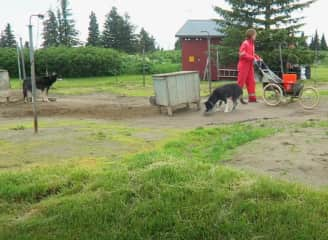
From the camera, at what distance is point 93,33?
64.8 meters

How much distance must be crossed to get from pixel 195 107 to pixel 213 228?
10.8 metres

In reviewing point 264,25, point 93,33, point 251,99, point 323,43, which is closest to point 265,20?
point 264,25

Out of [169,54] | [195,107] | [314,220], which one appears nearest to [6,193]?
[314,220]

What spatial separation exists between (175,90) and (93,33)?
5381 cm

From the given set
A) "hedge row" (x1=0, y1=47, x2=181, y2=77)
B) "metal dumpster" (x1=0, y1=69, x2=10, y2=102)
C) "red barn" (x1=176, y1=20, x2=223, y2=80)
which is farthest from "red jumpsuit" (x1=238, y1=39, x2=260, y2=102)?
"hedge row" (x1=0, y1=47, x2=181, y2=77)

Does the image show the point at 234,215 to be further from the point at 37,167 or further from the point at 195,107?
the point at 195,107

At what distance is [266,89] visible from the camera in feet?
45.4

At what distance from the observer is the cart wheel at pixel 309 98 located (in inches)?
519

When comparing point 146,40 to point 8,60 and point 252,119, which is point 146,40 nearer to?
point 8,60

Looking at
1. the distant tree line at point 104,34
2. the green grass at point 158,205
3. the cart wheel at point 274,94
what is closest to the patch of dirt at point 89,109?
the cart wheel at point 274,94

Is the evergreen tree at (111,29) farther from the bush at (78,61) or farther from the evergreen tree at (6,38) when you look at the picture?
the bush at (78,61)

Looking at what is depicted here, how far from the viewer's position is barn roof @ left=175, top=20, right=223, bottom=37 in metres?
33.3

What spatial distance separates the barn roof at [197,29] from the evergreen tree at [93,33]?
28.2 metres

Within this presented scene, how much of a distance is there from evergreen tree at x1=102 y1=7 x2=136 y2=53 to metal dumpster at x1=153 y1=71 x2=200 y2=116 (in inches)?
1900
